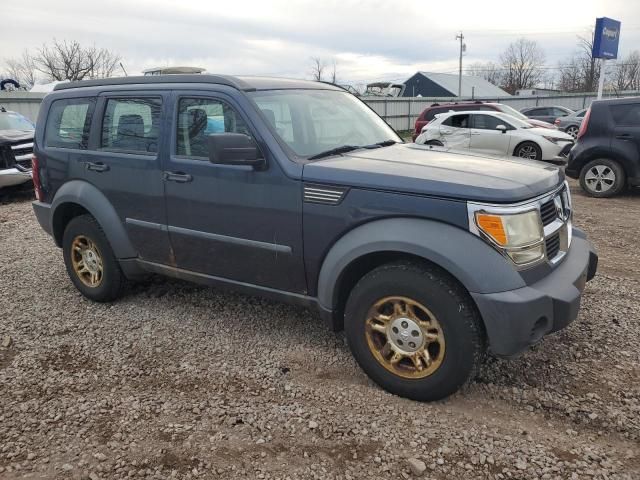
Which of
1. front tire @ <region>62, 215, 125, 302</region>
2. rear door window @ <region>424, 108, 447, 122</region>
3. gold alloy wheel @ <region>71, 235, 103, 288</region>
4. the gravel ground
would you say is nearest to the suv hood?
the gravel ground

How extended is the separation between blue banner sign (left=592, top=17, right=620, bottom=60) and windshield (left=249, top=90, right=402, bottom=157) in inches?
736

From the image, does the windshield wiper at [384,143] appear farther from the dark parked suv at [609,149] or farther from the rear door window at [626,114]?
the rear door window at [626,114]

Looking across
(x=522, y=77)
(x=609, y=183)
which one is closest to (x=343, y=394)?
(x=609, y=183)

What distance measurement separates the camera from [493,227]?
2.71 m

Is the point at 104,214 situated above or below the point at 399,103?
below

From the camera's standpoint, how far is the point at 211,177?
3.63 metres

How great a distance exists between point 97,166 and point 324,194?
2.16 metres

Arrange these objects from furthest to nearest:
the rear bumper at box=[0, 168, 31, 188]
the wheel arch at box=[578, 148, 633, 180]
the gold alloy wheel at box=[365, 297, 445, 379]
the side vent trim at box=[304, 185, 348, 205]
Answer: the rear bumper at box=[0, 168, 31, 188] → the wheel arch at box=[578, 148, 633, 180] → the side vent trim at box=[304, 185, 348, 205] → the gold alloy wheel at box=[365, 297, 445, 379]

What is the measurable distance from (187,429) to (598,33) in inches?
837

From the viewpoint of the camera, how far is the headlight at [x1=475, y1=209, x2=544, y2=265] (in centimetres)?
271

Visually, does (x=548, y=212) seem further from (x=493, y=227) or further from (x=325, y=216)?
(x=325, y=216)

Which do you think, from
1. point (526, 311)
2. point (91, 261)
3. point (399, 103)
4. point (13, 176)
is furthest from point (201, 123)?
point (399, 103)

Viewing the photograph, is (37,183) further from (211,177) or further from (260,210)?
(260,210)

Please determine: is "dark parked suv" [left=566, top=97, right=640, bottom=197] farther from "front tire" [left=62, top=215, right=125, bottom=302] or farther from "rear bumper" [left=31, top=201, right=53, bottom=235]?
"rear bumper" [left=31, top=201, right=53, bottom=235]
